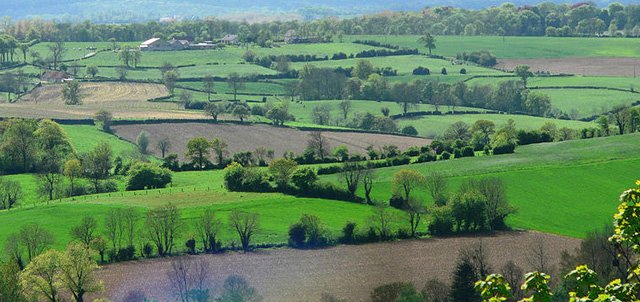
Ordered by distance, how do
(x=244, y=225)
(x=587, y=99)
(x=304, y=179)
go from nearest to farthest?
(x=244, y=225) → (x=304, y=179) → (x=587, y=99)

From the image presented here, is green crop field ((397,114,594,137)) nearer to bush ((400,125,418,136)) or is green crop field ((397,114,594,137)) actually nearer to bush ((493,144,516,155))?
bush ((400,125,418,136))

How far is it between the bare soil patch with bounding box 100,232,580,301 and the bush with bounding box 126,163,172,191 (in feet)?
87.6

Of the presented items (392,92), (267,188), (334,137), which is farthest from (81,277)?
(392,92)

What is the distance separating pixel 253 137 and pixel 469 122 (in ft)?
101

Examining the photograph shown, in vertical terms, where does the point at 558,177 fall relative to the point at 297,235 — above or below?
above

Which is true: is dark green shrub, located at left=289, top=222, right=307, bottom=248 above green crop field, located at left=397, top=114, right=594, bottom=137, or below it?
below

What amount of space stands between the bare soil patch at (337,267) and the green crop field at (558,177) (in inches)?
263

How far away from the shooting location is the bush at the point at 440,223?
289 ft

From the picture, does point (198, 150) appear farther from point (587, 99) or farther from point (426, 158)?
point (587, 99)

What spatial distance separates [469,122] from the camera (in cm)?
14838

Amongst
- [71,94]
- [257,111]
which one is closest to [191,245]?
[257,111]

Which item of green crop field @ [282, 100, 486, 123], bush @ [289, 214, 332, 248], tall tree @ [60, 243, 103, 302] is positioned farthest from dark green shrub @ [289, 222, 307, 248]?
green crop field @ [282, 100, 486, 123]

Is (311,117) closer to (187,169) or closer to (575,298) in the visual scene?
(187,169)

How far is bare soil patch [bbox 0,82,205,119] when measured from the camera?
14612 centimetres
